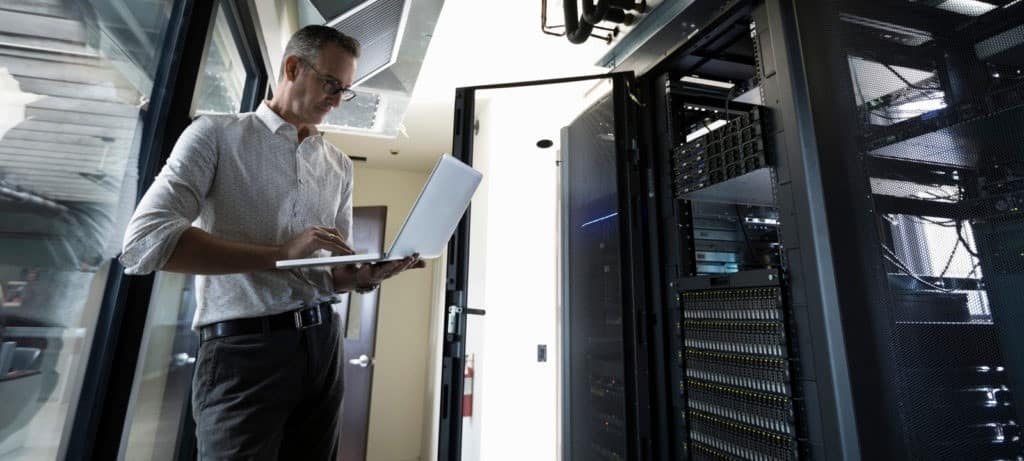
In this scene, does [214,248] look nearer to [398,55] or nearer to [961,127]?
[961,127]

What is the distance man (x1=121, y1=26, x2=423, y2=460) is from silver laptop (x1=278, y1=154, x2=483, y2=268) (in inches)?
2.3

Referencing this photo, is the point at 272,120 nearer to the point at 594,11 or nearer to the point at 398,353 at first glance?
the point at 594,11

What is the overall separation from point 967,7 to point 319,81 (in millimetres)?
1207

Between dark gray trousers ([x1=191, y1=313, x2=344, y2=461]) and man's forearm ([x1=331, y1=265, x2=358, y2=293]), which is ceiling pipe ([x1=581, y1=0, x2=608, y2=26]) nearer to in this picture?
man's forearm ([x1=331, y1=265, x2=358, y2=293])

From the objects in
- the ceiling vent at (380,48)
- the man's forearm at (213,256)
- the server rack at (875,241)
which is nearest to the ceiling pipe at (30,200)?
the man's forearm at (213,256)

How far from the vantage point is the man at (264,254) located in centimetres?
68

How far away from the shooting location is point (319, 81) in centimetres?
91

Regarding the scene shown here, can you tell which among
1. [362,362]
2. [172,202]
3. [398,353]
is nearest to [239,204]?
[172,202]

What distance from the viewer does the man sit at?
68 cm

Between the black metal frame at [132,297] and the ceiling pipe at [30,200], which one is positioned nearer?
the ceiling pipe at [30,200]

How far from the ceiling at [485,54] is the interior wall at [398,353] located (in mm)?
849

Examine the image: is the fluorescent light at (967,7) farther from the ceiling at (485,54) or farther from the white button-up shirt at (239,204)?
the white button-up shirt at (239,204)

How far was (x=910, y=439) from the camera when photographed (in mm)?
706

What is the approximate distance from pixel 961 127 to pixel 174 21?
1.71 meters
